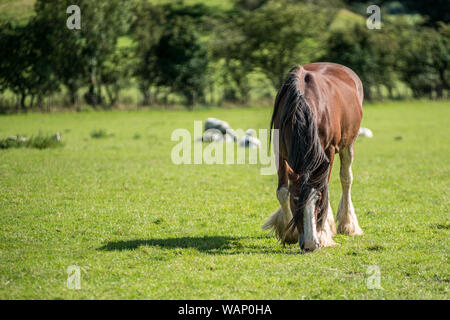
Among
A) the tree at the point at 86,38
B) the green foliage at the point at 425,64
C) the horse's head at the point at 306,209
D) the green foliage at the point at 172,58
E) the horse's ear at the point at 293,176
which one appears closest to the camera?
the horse's head at the point at 306,209

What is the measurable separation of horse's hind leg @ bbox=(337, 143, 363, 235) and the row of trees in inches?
987

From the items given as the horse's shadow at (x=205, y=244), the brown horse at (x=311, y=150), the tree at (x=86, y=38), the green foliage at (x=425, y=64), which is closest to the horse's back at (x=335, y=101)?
the brown horse at (x=311, y=150)

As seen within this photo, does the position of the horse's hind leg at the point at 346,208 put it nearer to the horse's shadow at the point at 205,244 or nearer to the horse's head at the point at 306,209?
the horse's shadow at the point at 205,244

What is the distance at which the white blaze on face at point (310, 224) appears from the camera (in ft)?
18.6

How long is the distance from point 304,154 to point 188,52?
29.9 metres

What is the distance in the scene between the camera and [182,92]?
34.2 meters

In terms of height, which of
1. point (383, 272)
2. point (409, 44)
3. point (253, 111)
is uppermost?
point (409, 44)

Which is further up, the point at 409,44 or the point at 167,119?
the point at 409,44

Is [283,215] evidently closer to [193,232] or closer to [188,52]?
[193,232]

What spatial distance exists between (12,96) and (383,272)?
91.7 feet

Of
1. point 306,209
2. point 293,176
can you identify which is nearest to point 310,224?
point 306,209
